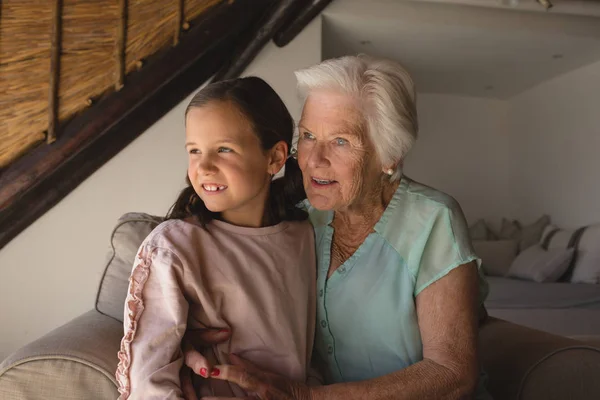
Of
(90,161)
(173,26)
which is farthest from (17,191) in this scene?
(173,26)

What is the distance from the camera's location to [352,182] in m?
1.35

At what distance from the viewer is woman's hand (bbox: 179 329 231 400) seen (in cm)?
107

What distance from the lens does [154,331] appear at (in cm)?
105

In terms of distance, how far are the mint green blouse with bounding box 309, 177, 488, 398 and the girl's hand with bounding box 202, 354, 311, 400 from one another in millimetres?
231

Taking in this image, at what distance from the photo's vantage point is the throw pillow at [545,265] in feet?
13.8

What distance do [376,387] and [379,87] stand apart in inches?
27.5

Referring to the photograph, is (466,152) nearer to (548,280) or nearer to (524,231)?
(524,231)

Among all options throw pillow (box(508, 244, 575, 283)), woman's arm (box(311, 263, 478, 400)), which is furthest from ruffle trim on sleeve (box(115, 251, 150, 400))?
throw pillow (box(508, 244, 575, 283))

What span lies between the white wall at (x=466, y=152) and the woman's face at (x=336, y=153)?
4.99 meters

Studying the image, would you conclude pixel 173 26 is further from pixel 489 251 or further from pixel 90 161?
pixel 489 251

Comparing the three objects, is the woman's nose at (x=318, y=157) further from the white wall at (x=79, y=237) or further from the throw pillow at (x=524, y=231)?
the throw pillow at (x=524, y=231)

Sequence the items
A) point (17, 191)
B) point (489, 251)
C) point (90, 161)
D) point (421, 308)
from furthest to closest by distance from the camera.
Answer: point (489, 251)
point (90, 161)
point (17, 191)
point (421, 308)

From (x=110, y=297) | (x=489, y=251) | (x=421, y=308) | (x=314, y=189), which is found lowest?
(x=489, y=251)

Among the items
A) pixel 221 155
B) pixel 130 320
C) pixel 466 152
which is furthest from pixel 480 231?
pixel 130 320
